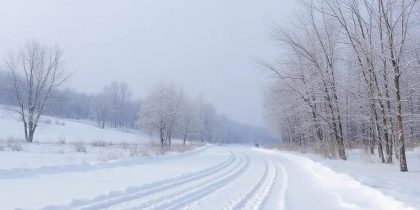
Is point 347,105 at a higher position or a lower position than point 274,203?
higher

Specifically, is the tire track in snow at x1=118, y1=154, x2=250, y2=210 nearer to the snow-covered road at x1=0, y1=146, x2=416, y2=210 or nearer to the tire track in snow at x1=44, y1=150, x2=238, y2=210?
the snow-covered road at x1=0, y1=146, x2=416, y2=210

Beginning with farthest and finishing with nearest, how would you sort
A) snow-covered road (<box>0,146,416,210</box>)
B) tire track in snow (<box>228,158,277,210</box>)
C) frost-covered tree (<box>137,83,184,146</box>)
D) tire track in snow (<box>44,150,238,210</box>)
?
frost-covered tree (<box>137,83,184,146</box>), tire track in snow (<box>228,158,277,210</box>), snow-covered road (<box>0,146,416,210</box>), tire track in snow (<box>44,150,238,210</box>)

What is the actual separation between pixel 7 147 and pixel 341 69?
2693 centimetres

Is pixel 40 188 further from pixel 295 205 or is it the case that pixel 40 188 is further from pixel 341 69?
pixel 341 69

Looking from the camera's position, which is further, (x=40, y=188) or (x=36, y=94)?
(x=36, y=94)

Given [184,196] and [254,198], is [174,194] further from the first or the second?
[254,198]

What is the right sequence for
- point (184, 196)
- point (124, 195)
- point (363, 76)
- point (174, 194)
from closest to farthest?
point (124, 195) → point (184, 196) → point (174, 194) → point (363, 76)

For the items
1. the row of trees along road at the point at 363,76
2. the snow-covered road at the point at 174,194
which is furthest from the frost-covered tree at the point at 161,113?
the snow-covered road at the point at 174,194

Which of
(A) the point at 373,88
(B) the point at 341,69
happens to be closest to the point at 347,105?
(B) the point at 341,69

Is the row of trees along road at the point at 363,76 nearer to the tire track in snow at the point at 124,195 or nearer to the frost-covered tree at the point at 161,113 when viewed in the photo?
the tire track in snow at the point at 124,195

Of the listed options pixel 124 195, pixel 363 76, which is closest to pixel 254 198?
pixel 124 195

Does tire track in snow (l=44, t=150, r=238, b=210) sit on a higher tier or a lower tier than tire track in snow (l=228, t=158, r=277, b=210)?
higher

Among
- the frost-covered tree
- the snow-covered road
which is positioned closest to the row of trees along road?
the snow-covered road

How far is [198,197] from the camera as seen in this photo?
40.9 feet
